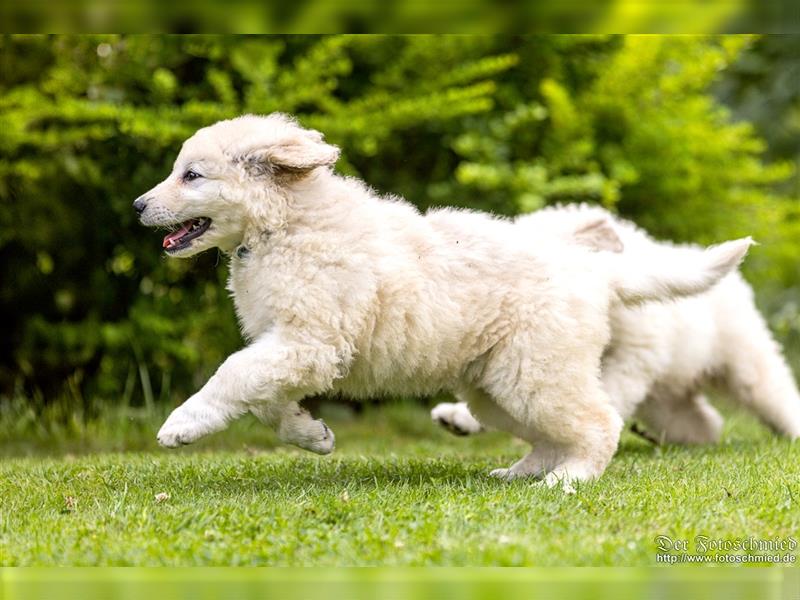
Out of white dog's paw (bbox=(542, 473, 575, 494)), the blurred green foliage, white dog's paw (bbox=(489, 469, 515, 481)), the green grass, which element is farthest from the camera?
the blurred green foliage

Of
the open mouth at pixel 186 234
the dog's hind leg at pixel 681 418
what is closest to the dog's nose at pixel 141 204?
the open mouth at pixel 186 234

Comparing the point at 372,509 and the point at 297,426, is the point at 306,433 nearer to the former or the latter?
the point at 297,426

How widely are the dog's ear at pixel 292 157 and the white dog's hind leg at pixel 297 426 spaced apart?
1151 millimetres

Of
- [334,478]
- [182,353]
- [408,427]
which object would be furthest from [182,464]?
[408,427]

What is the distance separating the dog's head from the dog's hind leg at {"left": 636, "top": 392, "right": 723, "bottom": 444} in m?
3.72

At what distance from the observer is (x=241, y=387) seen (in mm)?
4723

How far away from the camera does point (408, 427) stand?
9617 millimetres

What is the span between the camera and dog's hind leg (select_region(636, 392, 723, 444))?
7.64m

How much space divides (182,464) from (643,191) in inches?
227

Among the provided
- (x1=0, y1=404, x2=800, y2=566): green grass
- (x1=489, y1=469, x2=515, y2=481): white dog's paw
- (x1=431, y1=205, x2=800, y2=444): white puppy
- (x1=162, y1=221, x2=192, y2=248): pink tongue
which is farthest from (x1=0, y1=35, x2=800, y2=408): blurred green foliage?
(x1=489, y1=469, x2=515, y2=481): white dog's paw

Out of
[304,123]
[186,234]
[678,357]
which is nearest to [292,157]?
[186,234]

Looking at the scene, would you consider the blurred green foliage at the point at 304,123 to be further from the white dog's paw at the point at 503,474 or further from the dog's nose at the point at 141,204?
the white dog's paw at the point at 503,474

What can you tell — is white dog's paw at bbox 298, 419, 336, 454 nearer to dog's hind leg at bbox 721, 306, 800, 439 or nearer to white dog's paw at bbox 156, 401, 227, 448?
white dog's paw at bbox 156, 401, 227, 448

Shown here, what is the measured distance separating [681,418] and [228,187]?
4196mm
